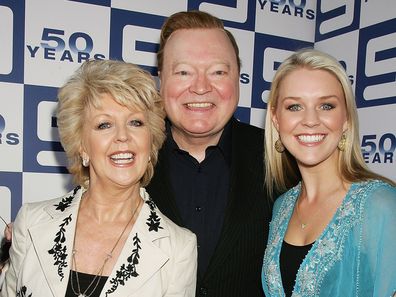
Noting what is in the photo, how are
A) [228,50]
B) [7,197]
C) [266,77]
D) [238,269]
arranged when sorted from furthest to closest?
[266,77], [7,197], [228,50], [238,269]

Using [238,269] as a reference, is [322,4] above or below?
above

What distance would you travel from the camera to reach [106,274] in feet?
4.86

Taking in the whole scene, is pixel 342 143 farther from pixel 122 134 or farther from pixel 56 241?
pixel 56 241

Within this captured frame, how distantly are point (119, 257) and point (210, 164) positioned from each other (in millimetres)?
614

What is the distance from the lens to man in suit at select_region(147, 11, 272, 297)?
1.72 meters

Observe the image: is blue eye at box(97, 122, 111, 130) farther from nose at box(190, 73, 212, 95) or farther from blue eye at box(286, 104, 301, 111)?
blue eye at box(286, 104, 301, 111)

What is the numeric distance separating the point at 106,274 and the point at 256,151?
92 centimetres

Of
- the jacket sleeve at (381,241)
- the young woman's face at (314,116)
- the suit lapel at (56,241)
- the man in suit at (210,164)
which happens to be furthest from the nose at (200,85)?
the jacket sleeve at (381,241)

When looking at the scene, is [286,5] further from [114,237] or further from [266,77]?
[114,237]

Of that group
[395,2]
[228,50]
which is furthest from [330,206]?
[395,2]

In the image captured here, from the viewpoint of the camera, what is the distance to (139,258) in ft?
4.95

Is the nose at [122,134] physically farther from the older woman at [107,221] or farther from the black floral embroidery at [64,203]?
the black floral embroidery at [64,203]

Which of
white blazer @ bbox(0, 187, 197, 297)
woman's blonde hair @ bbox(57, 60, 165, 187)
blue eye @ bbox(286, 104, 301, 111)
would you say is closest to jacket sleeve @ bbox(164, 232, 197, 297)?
white blazer @ bbox(0, 187, 197, 297)

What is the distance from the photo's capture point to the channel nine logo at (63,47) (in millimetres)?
2396
